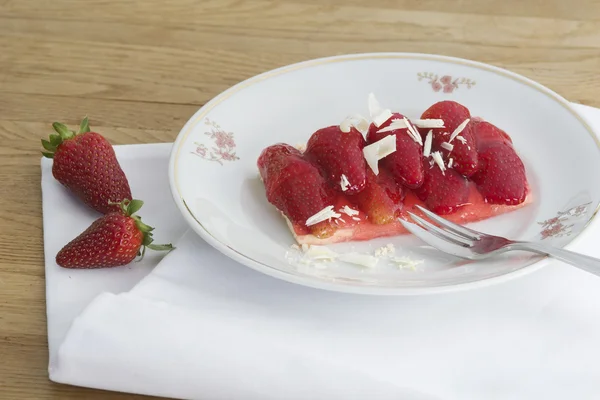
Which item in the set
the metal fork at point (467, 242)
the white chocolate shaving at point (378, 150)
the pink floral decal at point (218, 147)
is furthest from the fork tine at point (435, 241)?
the pink floral decal at point (218, 147)

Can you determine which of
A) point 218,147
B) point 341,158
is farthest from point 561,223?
point 218,147

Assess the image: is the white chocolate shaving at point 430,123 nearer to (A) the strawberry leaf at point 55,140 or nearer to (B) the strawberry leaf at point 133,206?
(B) the strawberry leaf at point 133,206

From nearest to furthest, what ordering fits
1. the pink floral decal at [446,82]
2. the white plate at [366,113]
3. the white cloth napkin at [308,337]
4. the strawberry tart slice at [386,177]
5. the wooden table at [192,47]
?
the white cloth napkin at [308,337], the white plate at [366,113], the strawberry tart slice at [386,177], the pink floral decal at [446,82], the wooden table at [192,47]

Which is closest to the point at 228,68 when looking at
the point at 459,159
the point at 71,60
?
the point at 71,60

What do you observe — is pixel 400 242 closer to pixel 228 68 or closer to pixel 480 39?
pixel 228 68

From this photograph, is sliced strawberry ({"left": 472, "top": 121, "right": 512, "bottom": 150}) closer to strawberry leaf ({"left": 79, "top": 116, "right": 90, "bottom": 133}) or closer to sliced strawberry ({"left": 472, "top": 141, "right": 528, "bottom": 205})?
sliced strawberry ({"left": 472, "top": 141, "right": 528, "bottom": 205})

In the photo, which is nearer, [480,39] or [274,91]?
[274,91]

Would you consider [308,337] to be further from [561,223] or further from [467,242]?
[561,223]
